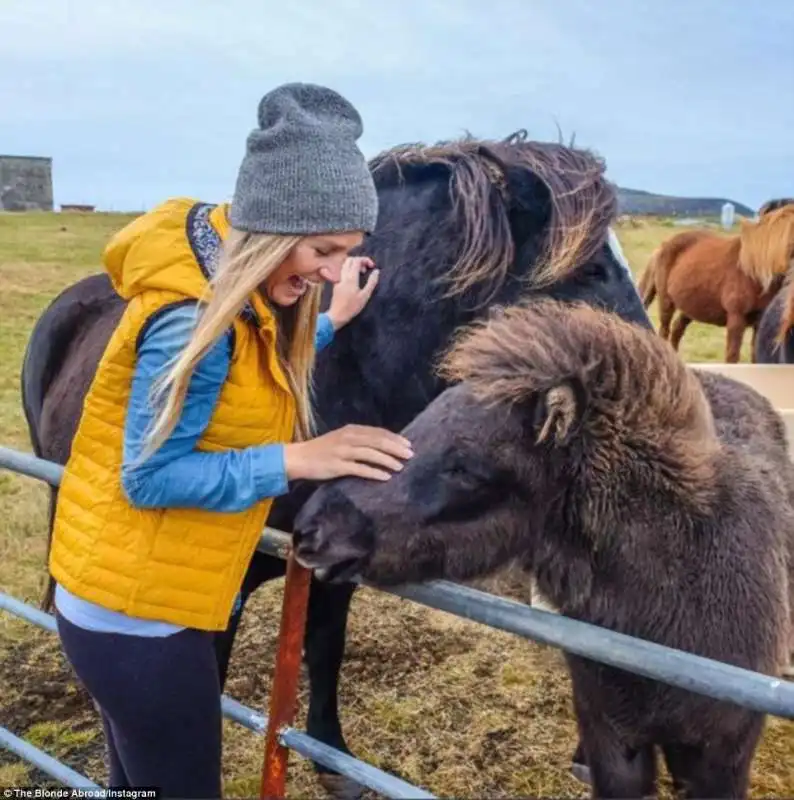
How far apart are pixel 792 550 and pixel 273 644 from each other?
8.66ft

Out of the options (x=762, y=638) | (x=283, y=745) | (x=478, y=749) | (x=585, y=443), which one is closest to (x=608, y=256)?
(x=585, y=443)

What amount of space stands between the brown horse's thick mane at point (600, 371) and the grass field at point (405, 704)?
1134 mm

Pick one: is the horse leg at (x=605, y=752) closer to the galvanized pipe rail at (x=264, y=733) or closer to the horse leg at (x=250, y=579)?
the galvanized pipe rail at (x=264, y=733)

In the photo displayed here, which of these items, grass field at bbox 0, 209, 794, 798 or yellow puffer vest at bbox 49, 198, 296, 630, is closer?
yellow puffer vest at bbox 49, 198, 296, 630

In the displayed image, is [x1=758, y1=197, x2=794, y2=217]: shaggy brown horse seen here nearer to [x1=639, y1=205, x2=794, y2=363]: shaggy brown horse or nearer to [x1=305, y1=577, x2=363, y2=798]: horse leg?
[x1=639, y1=205, x2=794, y2=363]: shaggy brown horse

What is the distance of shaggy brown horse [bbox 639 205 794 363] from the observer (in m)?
11.4

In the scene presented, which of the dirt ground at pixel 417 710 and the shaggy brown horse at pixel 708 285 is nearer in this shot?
the dirt ground at pixel 417 710

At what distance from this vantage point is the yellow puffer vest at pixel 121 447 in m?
1.77

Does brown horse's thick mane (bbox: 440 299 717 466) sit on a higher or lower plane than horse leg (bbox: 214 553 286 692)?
higher

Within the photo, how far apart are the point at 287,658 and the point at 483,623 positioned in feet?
1.64

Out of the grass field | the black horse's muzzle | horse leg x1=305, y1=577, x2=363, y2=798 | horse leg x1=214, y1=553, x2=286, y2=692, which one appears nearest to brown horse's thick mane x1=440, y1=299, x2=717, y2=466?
the black horse's muzzle

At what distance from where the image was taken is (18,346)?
1173 cm

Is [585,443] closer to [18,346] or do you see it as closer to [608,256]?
[608,256]

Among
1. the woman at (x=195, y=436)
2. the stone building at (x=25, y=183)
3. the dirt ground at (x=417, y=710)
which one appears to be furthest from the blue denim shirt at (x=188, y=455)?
the stone building at (x=25, y=183)
